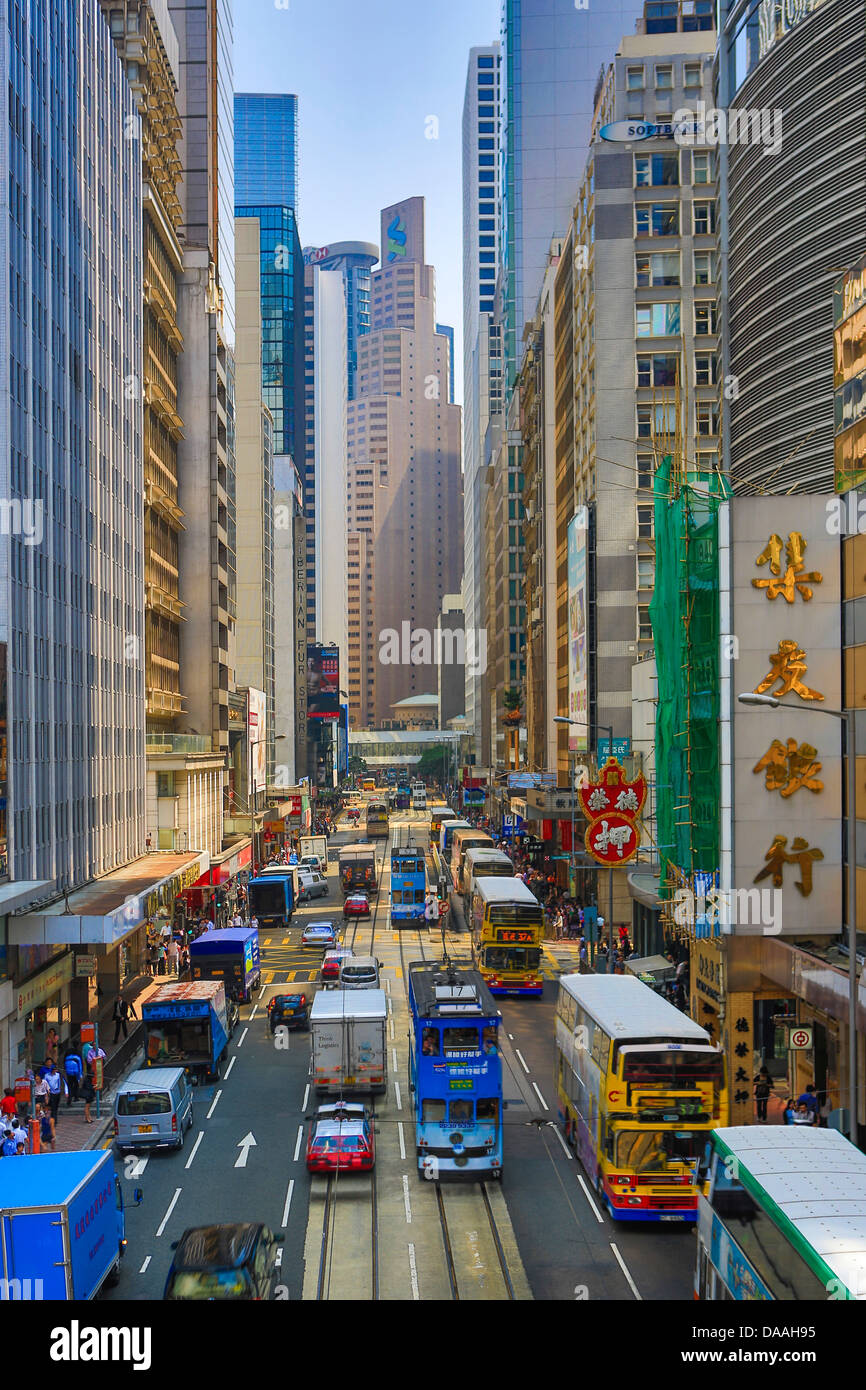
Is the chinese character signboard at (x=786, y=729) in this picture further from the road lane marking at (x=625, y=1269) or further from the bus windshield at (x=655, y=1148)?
the road lane marking at (x=625, y=1269)

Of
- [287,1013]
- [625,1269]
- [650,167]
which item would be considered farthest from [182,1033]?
[650,167]

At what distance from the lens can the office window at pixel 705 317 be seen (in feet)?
212

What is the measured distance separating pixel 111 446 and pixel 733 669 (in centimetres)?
2698

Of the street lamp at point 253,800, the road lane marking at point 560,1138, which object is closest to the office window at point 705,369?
the street lamp at point 253,800

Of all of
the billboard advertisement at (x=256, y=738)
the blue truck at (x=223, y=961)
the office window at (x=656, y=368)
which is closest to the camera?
the blue truck at (x=223, y=961)

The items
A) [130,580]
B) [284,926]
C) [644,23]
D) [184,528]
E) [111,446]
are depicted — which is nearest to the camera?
[111,446]

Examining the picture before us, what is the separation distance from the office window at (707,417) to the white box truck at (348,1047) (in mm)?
44971

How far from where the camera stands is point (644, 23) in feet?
256

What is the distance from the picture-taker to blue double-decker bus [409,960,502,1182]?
22797mm

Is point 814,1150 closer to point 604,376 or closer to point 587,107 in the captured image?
point 604,376

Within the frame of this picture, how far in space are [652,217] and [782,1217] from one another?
61026 mm

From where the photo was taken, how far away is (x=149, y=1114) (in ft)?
83.1
